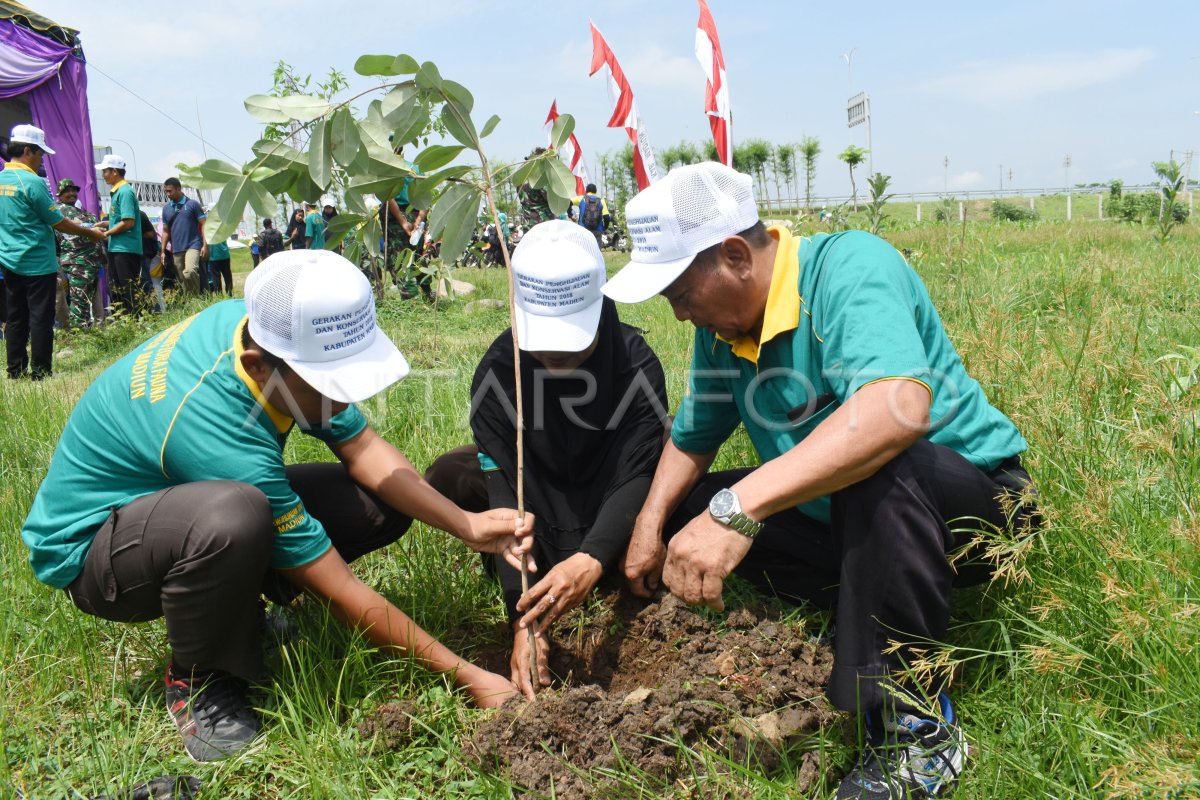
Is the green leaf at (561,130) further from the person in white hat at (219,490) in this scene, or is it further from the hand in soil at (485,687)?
the hand in soil at (485,687)

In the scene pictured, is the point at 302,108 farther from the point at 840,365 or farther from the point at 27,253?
the point at 27,253

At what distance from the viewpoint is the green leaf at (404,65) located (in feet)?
5.58

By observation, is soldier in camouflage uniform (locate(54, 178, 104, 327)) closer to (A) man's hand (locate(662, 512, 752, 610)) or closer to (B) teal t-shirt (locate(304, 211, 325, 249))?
(B) teal t-shirt (locate(304, 211, 325, 249))

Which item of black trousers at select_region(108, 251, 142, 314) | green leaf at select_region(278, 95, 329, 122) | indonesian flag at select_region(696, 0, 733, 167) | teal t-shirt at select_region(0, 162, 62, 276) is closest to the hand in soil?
green leaf at select_region(278, 95, 329, 122)

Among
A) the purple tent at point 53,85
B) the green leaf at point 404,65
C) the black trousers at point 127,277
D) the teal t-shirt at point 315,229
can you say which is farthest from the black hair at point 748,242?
the teal t-shirt at point 315,229

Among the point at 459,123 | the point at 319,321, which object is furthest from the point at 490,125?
the point at 319,321

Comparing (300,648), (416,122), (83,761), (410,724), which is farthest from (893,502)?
(83,761)

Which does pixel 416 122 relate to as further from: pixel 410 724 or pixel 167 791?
pixel 167 791

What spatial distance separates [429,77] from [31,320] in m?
5.80

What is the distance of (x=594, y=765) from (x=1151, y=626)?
3.48ft

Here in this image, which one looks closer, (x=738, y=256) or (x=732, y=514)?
(x=732, y=514)

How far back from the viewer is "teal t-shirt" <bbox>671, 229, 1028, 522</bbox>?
5.32 ft

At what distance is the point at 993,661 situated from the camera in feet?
5.90

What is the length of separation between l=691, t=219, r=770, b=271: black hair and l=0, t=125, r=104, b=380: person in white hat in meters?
6.01
